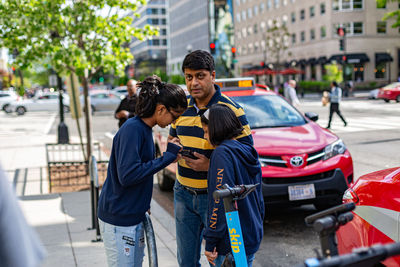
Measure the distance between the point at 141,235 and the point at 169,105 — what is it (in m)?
0.85

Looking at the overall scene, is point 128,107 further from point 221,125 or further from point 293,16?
point 293,16

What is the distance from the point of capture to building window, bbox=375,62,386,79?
60531mm

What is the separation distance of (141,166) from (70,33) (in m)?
7.72

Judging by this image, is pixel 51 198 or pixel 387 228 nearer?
pixel 387 228

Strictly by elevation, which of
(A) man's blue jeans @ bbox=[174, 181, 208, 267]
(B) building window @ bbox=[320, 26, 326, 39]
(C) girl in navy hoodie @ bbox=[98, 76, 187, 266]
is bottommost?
(A) man's blue jeans @ bbox=[174, 181, 208, 267]

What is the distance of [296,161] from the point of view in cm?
627

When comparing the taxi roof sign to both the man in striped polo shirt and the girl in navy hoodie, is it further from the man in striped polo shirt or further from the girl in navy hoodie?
the girl in navy hoodie

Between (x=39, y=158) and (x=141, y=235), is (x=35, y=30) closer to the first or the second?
(x=39, y=158)

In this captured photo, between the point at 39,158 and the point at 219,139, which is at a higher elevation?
the point at 219,139

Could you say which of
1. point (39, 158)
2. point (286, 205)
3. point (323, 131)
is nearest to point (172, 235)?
point (286, 205)

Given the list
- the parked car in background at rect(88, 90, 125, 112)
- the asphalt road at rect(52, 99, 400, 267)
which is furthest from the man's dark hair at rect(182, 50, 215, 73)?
the parked car in background at rect(88, 90, 125, 112)

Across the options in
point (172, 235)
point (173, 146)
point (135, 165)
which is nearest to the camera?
point (135, 165)

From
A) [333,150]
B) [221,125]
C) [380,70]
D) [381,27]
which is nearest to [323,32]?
[381,27]

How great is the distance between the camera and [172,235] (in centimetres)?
611
